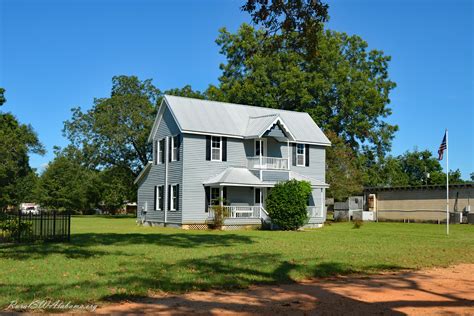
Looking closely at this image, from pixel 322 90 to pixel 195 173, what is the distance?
71.1 ft

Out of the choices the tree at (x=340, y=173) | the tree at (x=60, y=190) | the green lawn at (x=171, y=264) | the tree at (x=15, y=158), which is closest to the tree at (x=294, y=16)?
the green lawn at (x=171, y=264)

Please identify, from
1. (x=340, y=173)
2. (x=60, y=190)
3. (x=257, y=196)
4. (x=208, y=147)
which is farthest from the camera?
(x=60, y=190)

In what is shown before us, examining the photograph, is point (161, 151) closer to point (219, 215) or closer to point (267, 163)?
point (219, 215)

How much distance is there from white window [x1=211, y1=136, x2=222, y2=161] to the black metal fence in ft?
51.3

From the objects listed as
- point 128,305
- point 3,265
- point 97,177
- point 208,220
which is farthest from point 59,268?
point 97,177

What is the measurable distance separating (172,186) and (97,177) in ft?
80.6

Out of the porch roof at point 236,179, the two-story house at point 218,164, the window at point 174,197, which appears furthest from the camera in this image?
the window at point 174,197

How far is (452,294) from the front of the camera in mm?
9734

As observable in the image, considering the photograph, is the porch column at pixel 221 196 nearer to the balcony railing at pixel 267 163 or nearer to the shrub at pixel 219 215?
the shrub at pixel 219 215

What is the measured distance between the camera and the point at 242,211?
32.5 meters

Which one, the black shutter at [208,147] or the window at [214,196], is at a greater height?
the black shutter at [208,147]

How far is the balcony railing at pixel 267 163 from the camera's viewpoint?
34.0 m

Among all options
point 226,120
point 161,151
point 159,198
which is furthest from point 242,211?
point 161,151

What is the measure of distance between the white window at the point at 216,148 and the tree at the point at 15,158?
33101mm
